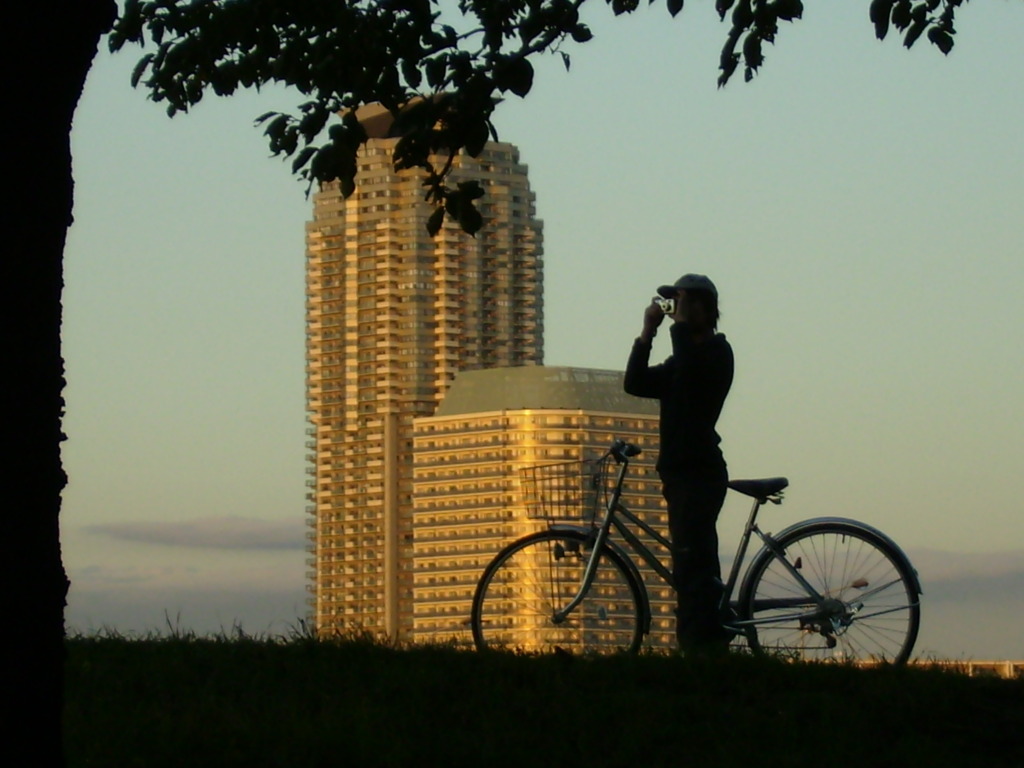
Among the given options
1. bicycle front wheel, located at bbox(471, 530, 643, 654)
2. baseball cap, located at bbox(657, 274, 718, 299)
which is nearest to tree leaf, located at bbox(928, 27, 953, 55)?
baseball cap, located at bbox(657, 274, 718, 299)

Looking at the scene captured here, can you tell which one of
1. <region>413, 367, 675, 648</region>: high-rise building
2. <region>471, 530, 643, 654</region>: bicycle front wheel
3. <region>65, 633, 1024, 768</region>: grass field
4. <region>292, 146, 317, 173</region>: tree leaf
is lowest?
<region>65, 633, 1024, 768</region>: grass field

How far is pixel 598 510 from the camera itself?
8.45 meters

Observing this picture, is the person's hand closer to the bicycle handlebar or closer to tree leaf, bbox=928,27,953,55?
the bicycle handlebar

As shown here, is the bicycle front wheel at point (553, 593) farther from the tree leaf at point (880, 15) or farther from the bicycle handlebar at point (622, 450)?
the tree leaf at point (880, 15)

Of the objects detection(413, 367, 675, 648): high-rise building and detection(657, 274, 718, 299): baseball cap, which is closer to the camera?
detection(657, 274, 718, 299): baseball cap

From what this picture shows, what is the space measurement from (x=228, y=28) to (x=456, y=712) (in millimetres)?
3730

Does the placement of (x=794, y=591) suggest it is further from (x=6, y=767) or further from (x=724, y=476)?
(x=6, y=767)

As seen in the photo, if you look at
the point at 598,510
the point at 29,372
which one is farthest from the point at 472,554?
the point at 29,372

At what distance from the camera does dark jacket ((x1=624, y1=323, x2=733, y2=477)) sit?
7977 millimetres

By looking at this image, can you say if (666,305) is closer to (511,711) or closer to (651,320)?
(651,320)

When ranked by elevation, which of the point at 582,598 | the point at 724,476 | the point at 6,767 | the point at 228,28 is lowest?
the point at 6,767

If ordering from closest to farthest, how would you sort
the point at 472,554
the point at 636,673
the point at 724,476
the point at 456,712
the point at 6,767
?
the point at 6,767 < the point at 456,712 < the point at 636,673 < the point at 724,476 < the point at 472,554

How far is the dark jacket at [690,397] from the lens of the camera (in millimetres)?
7977

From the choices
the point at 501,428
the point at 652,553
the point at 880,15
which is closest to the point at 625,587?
the point at 652,553
